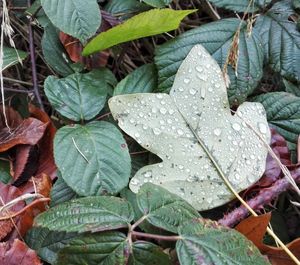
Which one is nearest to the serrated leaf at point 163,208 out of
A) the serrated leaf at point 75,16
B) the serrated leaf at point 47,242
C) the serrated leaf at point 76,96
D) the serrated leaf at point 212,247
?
the serrated leaf at point 212,247

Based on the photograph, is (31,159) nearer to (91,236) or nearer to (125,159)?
(125,159)

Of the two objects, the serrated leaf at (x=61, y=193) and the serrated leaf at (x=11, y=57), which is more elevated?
the serrated leaf at (x=11, y=57)

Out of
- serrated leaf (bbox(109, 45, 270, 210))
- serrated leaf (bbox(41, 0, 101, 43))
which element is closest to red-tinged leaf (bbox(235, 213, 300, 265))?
serrated leaf (bbox(109, 45, 270, 210))

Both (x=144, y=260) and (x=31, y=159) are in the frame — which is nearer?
(x=144, y=260)

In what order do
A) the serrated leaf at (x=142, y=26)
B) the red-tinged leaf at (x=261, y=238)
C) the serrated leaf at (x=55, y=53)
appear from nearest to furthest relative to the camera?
the red-tinged leaf at (x=261, y=238) < the serrated leaf at (x=142, y=26) < the serrated leaf at (x=55, y=53)

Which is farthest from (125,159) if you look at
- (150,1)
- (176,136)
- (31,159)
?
(150,1)

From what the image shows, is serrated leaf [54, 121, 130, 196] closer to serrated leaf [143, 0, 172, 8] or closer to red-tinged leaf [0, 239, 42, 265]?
red-tinged leaf [0, 239, 42, 265]

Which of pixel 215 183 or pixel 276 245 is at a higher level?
pixel 215 183

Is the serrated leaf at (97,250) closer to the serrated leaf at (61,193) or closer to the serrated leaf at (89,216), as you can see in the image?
the serrated leaf at (89,216)
